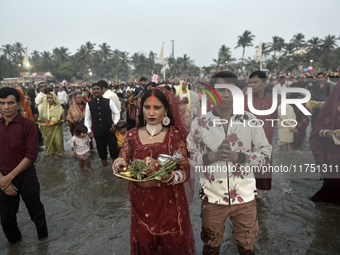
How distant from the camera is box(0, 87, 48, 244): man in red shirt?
2.49 m

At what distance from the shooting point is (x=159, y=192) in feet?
6.75

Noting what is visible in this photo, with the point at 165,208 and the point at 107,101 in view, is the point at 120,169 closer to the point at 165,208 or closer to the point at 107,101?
the point at 165,208

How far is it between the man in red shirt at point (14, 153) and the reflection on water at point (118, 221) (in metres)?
0.75

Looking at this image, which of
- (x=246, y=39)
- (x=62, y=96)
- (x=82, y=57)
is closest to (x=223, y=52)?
(x=246, y=39)

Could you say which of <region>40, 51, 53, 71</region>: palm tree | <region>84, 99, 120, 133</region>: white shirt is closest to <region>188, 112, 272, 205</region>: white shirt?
<region>84, 99, 120, 133</region>: white shirt

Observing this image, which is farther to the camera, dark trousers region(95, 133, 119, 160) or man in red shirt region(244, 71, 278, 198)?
dark trousers region(95, 133, 119, 160)

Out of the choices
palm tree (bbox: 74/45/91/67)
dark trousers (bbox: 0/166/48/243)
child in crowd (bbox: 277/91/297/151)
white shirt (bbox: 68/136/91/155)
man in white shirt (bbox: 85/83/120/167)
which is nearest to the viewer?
dark trousers (bbox: 0/166/48/243)

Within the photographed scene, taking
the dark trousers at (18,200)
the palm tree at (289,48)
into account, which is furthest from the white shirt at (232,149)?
the palm tree at (289,48)

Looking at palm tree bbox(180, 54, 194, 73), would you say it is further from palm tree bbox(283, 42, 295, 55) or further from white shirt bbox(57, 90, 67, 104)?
white shirt bbox(57, 90, 67, 104)

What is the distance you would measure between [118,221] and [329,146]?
10.9 feet

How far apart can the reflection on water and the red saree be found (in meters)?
0.92

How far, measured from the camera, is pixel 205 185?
6.88 ft

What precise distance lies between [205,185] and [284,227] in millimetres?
1897

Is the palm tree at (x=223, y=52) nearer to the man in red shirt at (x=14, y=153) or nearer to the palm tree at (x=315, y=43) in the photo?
the palm tree at (x=315, y=43)
